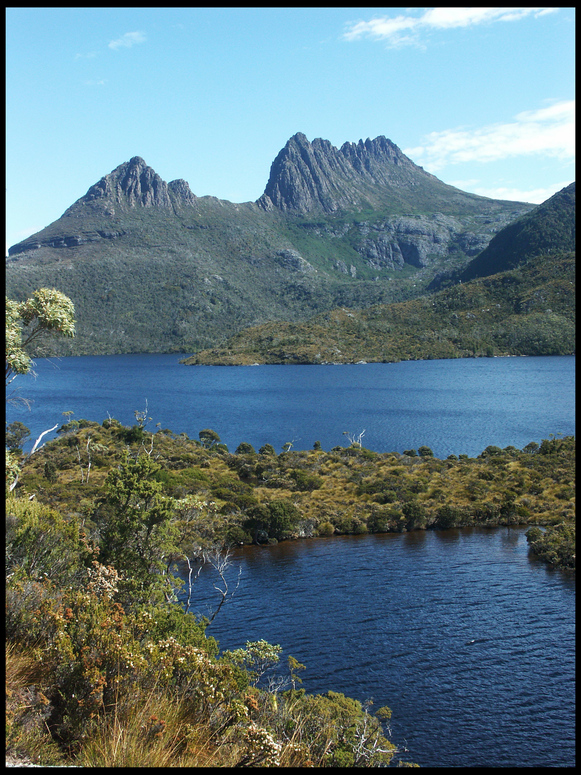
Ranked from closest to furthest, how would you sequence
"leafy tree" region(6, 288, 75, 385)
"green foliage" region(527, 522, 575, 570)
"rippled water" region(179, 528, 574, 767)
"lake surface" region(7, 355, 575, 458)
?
"leafy tree" region(6, 288, 75, 385) < "rippled water" region(179, 528, 574, 767) < "green foliage" region(527, 522, 575, 570) < "lake surface" region(7, 355, 575, 458)

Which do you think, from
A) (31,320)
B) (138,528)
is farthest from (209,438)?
(31,320)

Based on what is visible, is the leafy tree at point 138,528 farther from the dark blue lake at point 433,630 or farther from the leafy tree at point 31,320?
the leafy tree at point 31,320

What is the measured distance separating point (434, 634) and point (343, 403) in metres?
90.0

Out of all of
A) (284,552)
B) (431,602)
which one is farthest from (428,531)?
(431,602)

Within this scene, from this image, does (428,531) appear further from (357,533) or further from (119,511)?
(119,511)

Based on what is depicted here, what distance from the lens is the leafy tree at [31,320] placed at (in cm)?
984

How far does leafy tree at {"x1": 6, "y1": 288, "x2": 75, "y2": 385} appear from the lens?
32.3ft

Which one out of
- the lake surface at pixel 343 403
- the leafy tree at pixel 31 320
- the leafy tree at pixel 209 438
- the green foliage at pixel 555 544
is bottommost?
the green foliage at pixel 555 544

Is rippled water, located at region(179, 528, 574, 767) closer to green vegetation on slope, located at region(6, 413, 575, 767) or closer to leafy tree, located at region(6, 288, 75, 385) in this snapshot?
green vegetation on slope, located at region(6, 413, 575, 767)

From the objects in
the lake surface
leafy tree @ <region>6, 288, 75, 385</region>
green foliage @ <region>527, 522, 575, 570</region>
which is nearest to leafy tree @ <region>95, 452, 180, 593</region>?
leafy tree @ <region>6, 288, 75, 385</region>

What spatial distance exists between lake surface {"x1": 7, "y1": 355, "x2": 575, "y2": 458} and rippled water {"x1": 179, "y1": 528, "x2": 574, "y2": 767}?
109 feet

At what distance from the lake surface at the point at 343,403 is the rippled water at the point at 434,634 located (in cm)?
3311

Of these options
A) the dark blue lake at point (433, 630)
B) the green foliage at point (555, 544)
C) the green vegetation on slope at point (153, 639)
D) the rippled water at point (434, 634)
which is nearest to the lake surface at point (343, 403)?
the dark blue lake at point (433, 630)

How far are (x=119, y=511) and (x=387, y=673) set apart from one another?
13.2 m
